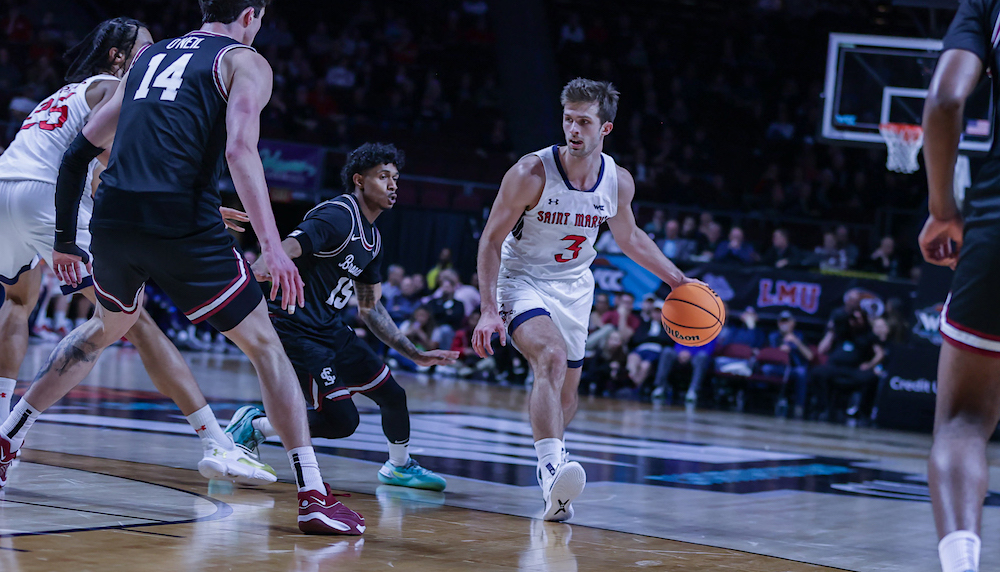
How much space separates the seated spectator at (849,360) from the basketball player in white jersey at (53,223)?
352 inches

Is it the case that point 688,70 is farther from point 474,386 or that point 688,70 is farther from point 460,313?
point 474,386

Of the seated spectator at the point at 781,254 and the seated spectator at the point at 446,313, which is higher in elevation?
the seated spectator at the point at 781,254

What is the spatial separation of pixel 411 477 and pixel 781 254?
31.9 feet

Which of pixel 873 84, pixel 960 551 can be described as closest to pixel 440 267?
pixel 873 84

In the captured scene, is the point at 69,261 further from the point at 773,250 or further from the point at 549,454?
the point at 773,250

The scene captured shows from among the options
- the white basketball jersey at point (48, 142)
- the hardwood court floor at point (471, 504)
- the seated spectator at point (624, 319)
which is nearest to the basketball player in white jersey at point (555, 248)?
the hardwood court floor at point (471, 504)

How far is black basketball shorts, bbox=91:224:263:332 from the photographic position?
386 centimetres

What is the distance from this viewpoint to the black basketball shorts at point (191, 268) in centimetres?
386

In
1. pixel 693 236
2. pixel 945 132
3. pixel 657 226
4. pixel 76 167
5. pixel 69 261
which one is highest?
pixel 657 226

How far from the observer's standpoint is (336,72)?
20.7 metres

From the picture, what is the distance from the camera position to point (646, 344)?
13.5 m

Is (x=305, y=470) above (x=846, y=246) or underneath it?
underneath

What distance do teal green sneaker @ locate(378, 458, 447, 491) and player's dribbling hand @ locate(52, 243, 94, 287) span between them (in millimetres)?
1775

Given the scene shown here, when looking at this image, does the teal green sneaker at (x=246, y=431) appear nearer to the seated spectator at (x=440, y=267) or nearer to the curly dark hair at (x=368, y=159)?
the curly dark hair at (x=368, y=159)
